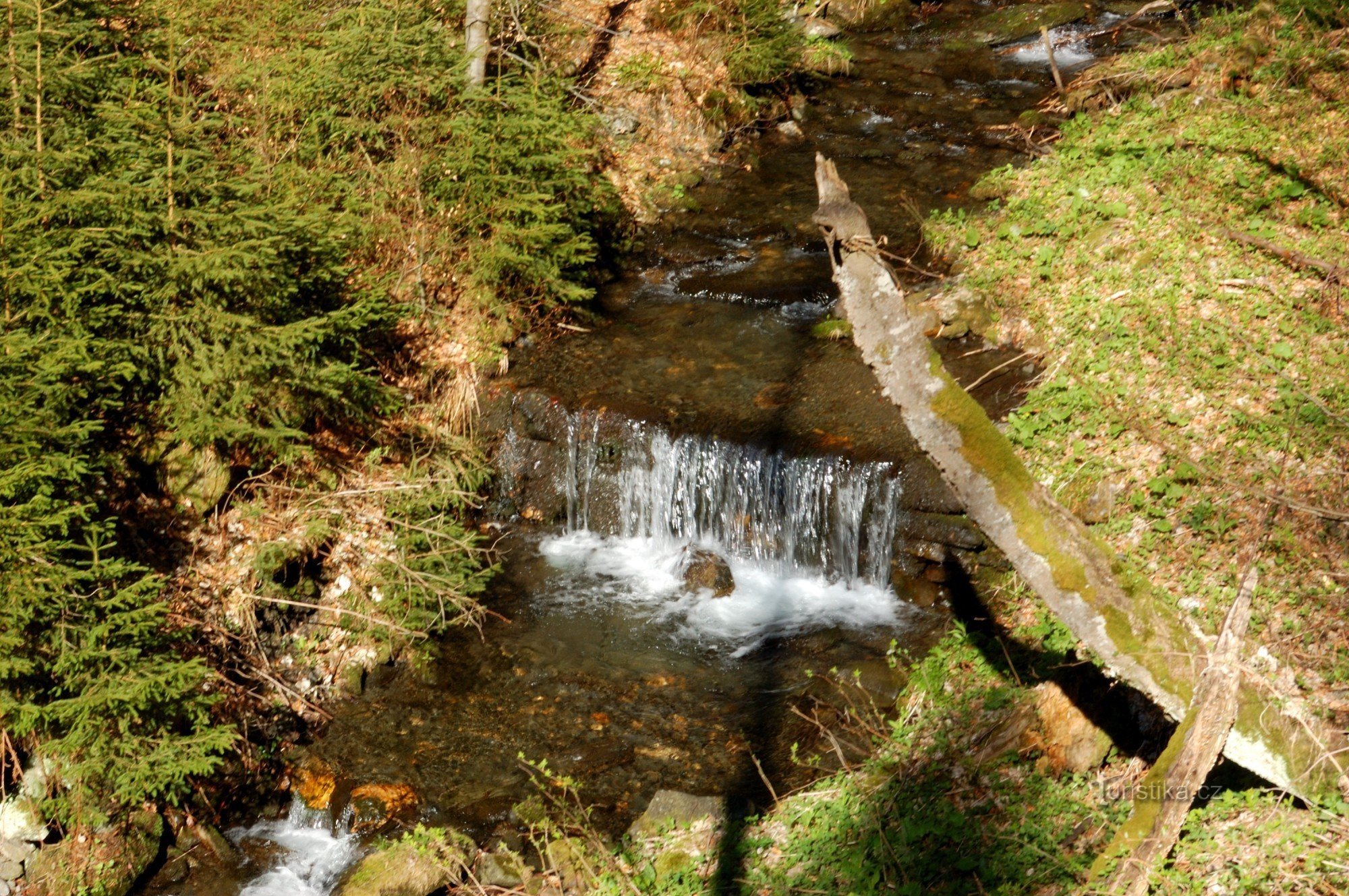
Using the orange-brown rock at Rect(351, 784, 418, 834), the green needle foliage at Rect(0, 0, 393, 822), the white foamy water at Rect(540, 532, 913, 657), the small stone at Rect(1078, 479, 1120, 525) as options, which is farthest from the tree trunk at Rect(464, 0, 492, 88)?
the small stone at Rect(1078, 479, 1120, 525)

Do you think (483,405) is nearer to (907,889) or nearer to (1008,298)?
(1008,298)

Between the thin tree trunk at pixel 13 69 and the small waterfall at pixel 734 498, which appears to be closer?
the thin tree trunk at pixel 13 69

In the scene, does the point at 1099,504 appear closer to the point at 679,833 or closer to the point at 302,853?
the point at 679,833

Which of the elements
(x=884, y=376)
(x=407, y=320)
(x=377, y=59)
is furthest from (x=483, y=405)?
(x=884, y=376)

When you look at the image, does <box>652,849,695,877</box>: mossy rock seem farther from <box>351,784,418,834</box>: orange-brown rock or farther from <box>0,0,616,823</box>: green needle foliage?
<box>0,0,616,823</box>: green needle foliage

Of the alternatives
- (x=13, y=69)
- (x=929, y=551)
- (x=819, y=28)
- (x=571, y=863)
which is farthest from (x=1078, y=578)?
(x=819, y=28)

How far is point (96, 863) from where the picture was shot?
6.01m

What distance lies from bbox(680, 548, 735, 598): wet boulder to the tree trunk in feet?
16.7

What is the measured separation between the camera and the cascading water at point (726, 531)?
7.98 m

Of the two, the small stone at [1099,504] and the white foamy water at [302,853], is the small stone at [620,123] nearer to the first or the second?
the small stone at [1099,504]

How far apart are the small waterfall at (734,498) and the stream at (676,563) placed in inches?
0.7

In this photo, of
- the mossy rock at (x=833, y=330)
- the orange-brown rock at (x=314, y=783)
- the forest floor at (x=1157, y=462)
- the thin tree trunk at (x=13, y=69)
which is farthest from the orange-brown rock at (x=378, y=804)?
the mossy rock at (x=833, y=330)

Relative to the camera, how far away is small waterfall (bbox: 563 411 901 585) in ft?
26.5

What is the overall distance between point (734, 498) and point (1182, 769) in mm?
4820
